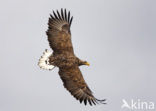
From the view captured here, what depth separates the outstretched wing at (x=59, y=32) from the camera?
66.3 feet

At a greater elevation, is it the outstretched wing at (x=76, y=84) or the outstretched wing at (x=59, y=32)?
the outstretched wing at (x=59, y=32)

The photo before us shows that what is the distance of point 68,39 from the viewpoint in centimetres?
2047

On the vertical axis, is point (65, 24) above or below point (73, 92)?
above

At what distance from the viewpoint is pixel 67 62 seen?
1978cm

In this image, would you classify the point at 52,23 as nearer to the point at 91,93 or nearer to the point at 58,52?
the point at 58,52

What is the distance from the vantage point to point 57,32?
67.2 ft

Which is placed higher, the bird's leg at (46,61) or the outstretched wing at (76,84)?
the bird's leg at (46,61)

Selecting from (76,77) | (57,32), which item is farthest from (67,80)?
(57,32)

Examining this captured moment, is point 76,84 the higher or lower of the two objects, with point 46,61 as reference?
lower

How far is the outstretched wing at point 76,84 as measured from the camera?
2008cm

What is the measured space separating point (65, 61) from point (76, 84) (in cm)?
105

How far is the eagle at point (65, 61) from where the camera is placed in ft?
65.3

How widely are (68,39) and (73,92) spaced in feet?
6.32

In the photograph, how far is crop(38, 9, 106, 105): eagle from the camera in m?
19.9
